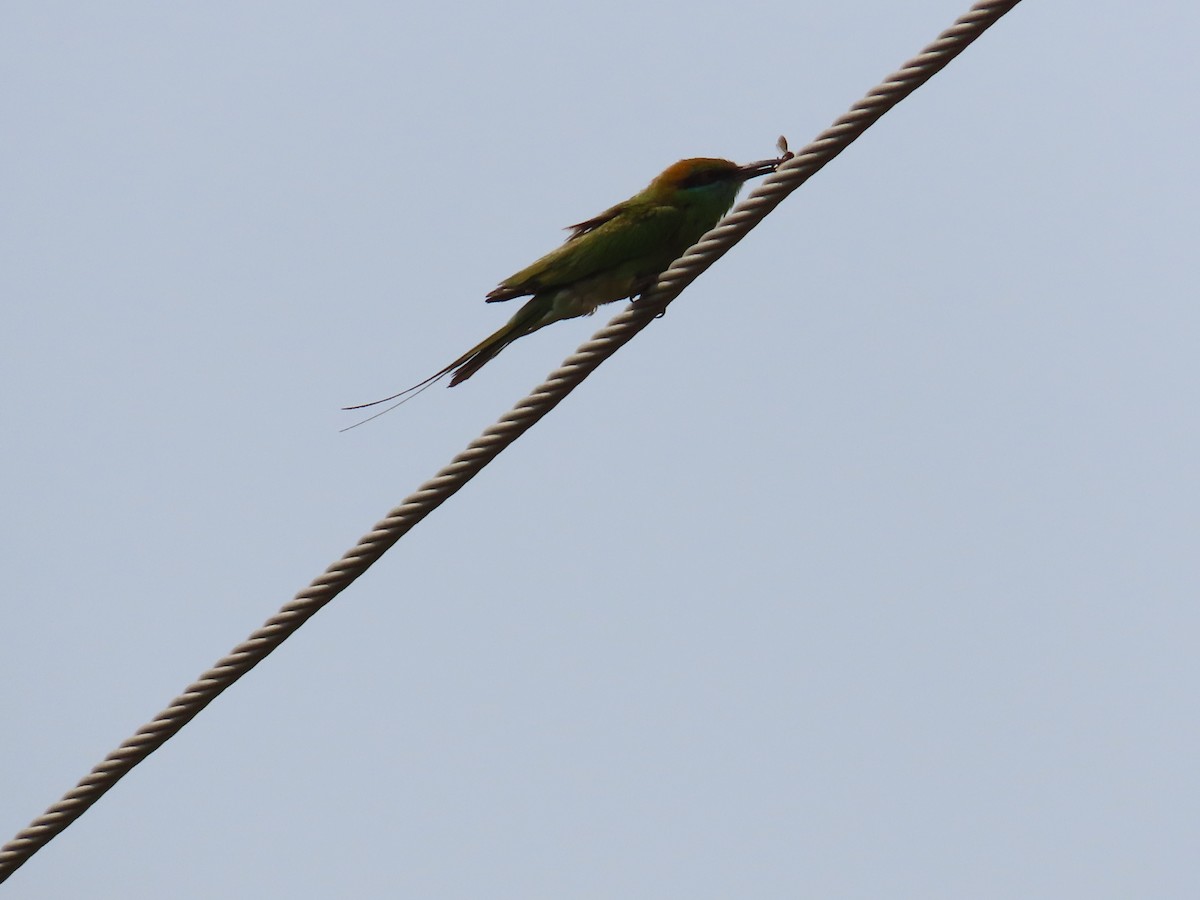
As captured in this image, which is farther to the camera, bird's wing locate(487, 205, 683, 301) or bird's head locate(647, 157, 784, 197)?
bird's head locate(647, 157, 784, 197)

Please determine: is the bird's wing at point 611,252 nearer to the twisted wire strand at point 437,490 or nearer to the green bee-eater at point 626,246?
the green bee-eater at point 626,246

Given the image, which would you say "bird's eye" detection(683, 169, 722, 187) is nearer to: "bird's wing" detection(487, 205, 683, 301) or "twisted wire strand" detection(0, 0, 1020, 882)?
"bird's wing" detection(487, 205, 683, 301)

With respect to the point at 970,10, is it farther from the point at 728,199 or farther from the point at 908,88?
the point at 728,199

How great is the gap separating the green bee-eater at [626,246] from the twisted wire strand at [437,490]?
1.12 meters

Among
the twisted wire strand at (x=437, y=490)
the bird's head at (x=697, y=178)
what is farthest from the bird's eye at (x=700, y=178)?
the twisted wire strand at (x=437, y=490)

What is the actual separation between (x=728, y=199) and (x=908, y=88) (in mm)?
1526

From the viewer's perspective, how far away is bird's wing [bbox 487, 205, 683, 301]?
3.76 metres

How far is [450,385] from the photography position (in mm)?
3457

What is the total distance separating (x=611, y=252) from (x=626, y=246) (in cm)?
5

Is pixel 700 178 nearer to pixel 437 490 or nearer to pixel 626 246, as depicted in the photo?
pixel 626 246

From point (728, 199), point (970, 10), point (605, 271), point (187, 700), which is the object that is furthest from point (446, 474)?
point (728, 199)

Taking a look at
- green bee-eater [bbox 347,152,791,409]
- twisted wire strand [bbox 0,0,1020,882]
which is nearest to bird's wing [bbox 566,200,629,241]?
green bee-eater [bbox 347,152,791,409]

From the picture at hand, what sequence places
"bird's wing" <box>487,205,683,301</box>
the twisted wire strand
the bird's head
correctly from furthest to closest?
the bird's head, "bird's wing" <box>487,205,683,301</box>, the twisted wire strand

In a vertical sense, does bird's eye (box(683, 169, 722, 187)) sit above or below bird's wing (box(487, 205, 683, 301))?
above
